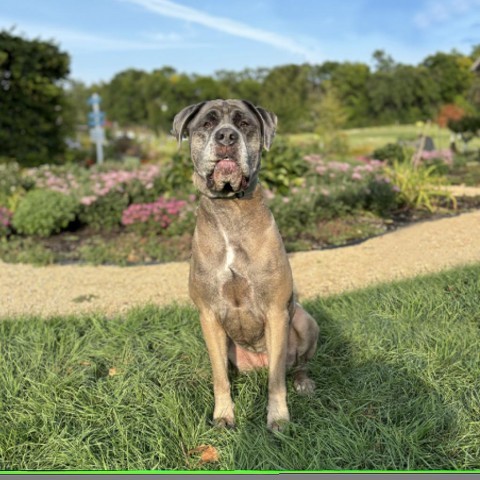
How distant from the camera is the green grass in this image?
94.2 inches

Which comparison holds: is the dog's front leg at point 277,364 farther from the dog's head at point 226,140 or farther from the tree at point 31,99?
the tree at point 31,99

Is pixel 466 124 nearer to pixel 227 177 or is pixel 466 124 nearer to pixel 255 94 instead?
pixel 255 94

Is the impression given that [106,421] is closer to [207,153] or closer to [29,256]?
[207,153]

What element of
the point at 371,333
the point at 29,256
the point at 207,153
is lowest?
the point at 29,256

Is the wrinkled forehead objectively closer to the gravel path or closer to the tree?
the gravel path

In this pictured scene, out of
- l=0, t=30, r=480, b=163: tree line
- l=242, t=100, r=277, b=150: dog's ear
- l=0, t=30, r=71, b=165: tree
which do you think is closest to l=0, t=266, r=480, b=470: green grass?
l=242, t=100, r=277, b=150: dog's ear

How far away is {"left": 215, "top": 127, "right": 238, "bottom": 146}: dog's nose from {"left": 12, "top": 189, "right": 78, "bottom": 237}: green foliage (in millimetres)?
5729

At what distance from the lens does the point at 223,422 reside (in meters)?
2.67

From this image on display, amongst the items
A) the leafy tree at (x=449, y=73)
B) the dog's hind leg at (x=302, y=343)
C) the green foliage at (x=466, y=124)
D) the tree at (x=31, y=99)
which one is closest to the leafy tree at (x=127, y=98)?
the tree at (x=31, y=99)

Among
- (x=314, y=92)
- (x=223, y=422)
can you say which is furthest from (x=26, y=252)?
(x=314, y=92)

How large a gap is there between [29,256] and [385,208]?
14.4ft

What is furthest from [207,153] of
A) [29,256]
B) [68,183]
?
[68,183]

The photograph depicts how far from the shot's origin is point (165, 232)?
7.04 metres

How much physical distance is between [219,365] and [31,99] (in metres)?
11.4
